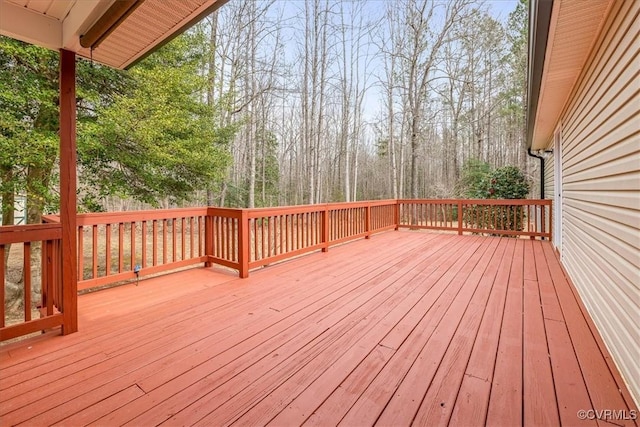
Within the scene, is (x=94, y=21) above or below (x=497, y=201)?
above

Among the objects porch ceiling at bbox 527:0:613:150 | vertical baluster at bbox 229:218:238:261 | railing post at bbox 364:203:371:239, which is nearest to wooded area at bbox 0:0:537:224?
vertical baluster at bbox 229:218:238:261

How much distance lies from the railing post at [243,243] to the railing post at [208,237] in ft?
2.26

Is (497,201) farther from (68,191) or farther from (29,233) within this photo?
(29,233)

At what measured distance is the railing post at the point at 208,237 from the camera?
13.4 feet

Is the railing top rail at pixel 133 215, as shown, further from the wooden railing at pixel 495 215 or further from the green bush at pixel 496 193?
A: the green bush at pixel 496 193

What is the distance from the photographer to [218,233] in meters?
4.03

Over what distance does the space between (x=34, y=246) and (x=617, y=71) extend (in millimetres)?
8974

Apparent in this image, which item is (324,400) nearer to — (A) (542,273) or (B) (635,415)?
(B) (635,415)

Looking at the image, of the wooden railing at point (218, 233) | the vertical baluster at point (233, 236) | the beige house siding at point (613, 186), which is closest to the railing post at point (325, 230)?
the wooden railing at point (218, 233)

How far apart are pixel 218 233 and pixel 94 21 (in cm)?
256

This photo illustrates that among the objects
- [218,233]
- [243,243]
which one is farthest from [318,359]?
[218,233]

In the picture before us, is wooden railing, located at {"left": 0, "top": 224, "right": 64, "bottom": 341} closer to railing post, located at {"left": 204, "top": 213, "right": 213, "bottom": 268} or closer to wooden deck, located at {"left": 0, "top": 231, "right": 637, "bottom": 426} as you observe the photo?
wooden deck, located at {"left": 0, "top": 231, "right": 637, "bottom": 426}

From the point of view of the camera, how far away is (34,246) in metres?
6.12

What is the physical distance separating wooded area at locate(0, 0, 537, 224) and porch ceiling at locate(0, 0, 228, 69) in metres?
2.91
